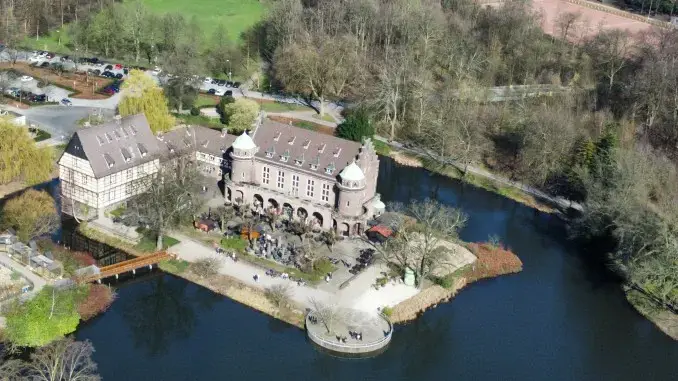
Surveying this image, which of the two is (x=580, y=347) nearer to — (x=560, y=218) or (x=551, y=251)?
(x=551, y=251)

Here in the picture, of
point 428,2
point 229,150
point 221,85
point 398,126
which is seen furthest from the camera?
point 428,2

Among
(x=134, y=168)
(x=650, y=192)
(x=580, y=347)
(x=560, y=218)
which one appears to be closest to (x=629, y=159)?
(x=650, y=192)

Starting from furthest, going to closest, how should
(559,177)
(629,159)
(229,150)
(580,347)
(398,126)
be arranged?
(398,126) < (559,177) < (229,150) < (629,159) < (580,347)

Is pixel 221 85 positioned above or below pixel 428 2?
below

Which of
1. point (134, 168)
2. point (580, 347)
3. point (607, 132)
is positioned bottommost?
point (580, 347)

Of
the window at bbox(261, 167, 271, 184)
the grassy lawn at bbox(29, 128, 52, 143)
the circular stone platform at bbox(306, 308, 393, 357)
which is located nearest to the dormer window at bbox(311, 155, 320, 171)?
the window at bbox(261, 167, 271, 184)

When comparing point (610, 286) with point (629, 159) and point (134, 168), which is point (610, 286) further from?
point (134, 168)

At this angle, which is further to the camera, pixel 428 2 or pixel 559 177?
pixel 428 2
